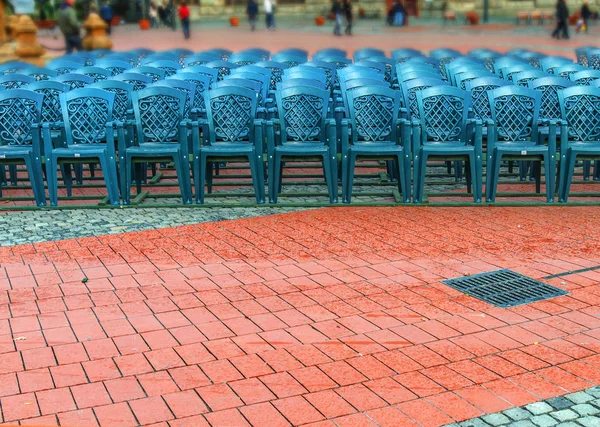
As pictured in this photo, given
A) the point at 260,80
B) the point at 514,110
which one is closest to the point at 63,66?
the point at 260,80

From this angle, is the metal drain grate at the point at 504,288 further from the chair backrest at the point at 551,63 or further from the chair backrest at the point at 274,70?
the chair backrest at the point at 551,63

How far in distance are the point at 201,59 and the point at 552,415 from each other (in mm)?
10860

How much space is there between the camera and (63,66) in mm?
14016

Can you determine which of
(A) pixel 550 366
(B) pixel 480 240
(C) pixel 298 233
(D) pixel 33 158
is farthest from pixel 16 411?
(D) pixel 33 158

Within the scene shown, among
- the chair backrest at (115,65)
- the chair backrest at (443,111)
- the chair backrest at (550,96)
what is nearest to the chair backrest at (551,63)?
the chair backrest at (550,96)

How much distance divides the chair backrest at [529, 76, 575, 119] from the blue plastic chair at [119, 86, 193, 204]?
426 cm

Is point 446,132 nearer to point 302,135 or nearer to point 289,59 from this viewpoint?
point 302,135

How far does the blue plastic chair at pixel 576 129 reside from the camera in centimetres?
945

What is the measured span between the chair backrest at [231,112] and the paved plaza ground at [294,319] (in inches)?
37.7

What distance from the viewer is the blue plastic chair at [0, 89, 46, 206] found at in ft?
31.5

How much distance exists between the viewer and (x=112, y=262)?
753 cm

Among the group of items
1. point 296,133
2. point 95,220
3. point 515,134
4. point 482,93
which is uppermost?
point 482,93

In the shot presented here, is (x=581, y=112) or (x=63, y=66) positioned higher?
(x=63, y=66)

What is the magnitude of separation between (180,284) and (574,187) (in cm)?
563
